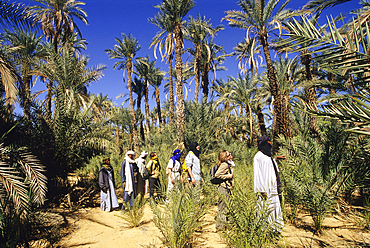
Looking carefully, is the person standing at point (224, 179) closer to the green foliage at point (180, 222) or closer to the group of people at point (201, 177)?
the group of people at point (201, 177)

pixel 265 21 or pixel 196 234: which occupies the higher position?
pixel 265 21

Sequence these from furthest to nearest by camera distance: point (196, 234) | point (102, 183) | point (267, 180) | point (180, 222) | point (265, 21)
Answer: point (265, 21)
point (102, 183)
point (196, 234)
point (267, 180)
point (180, 222)

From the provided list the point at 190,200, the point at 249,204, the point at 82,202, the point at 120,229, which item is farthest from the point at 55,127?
the point at 249,204

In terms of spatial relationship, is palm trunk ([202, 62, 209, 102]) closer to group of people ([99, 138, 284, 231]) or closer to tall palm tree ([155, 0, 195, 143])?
tall palm tree ([155, 0, 195, 143])

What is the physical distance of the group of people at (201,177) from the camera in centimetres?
354

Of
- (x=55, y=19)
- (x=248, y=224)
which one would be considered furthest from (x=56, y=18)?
(x=248, y=224)

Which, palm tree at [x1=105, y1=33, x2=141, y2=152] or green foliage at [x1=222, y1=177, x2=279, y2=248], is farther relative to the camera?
palm tree at [x1=105, y1=33, x2=141, y2=152]

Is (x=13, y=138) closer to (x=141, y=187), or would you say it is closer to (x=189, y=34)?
(x=141, y=187)

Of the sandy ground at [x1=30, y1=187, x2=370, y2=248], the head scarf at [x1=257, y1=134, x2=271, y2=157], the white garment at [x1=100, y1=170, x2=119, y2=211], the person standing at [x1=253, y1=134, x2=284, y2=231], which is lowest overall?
the sandy ground at [x1=30, y1=187, x2=370, y2=248]

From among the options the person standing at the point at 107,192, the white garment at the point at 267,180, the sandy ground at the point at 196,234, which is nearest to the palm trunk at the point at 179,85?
the person standing at the point at 107,192

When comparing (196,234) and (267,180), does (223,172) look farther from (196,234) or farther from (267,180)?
(196,234)

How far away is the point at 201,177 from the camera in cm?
565

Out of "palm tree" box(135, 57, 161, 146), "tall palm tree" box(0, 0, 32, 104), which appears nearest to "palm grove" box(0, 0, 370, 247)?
"tall palm tree" box(0, 0, 32, 104)

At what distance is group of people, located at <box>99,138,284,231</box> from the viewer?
354cm
